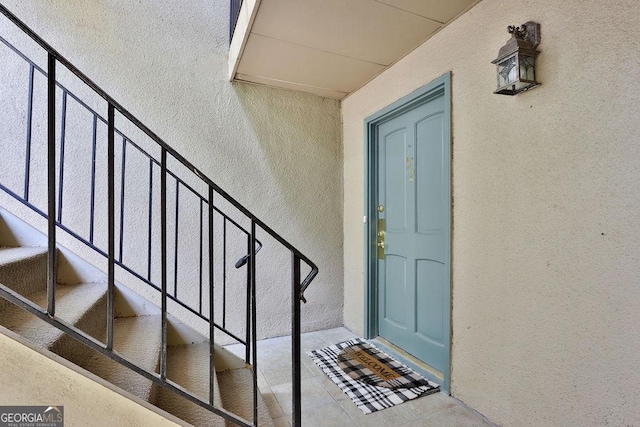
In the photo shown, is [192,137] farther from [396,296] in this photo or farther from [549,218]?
[549,218]

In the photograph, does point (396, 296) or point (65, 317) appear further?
point (396, 296)

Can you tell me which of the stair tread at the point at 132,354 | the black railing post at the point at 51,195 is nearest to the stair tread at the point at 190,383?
the stair tread at the point at 132,354

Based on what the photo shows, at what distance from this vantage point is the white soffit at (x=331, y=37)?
168cm

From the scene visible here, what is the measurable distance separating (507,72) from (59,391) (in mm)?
2066

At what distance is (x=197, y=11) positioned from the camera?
2529 mm

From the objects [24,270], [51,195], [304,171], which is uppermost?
[304,171]

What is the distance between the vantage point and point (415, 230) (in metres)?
2.22

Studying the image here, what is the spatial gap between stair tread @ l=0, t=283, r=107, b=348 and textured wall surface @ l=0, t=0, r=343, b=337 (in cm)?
65

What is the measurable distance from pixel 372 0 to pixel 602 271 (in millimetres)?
1579

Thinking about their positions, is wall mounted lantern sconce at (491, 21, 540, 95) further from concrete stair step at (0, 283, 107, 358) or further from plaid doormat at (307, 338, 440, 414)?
concrete stair step at (0, 283, 107, 358)

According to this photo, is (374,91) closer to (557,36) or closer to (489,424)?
(557,36)

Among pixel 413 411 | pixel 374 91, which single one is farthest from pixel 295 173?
pixel 413 411

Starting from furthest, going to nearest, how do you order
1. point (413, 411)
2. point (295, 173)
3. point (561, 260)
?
point (295, 173) < point (413, 411) < point (561, 260)

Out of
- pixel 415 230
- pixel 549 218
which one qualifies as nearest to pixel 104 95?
pixel 549 218
